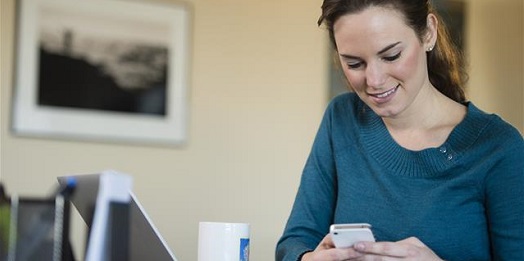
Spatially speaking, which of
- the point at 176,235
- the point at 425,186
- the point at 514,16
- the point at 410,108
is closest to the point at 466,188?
the point at 425,186

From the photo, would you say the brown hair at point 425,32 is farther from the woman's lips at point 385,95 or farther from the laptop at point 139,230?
the laptop at point 139,230

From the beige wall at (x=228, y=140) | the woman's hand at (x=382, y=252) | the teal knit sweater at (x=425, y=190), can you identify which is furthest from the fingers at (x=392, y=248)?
the beige wall at (x=228, y=140)

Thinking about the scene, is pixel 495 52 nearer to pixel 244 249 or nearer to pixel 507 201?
pixel 507 201

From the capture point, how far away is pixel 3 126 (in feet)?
10.1

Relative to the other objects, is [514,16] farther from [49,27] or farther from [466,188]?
[466,188]

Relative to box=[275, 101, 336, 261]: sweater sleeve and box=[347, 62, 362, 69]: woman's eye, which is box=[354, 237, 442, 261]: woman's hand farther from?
box=[347, 62, 362, 69]: woman's eye

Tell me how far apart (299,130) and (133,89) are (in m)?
0.86

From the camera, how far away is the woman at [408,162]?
1.39 m

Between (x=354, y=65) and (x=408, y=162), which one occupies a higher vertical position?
(x=354, y=65)

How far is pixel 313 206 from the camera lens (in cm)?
157

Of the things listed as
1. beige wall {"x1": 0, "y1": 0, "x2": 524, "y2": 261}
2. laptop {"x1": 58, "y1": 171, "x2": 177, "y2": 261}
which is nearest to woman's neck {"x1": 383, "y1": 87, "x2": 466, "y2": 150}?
laptop {"x1": 58, "y1": 171, "x2": 177, "y2": 261}

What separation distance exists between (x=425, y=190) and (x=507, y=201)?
0.17m

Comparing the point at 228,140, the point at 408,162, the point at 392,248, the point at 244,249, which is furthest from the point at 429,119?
the point at 228,140

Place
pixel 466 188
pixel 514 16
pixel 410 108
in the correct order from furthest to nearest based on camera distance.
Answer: pixel 514 16
pixel 410 108
pixel 466 188
